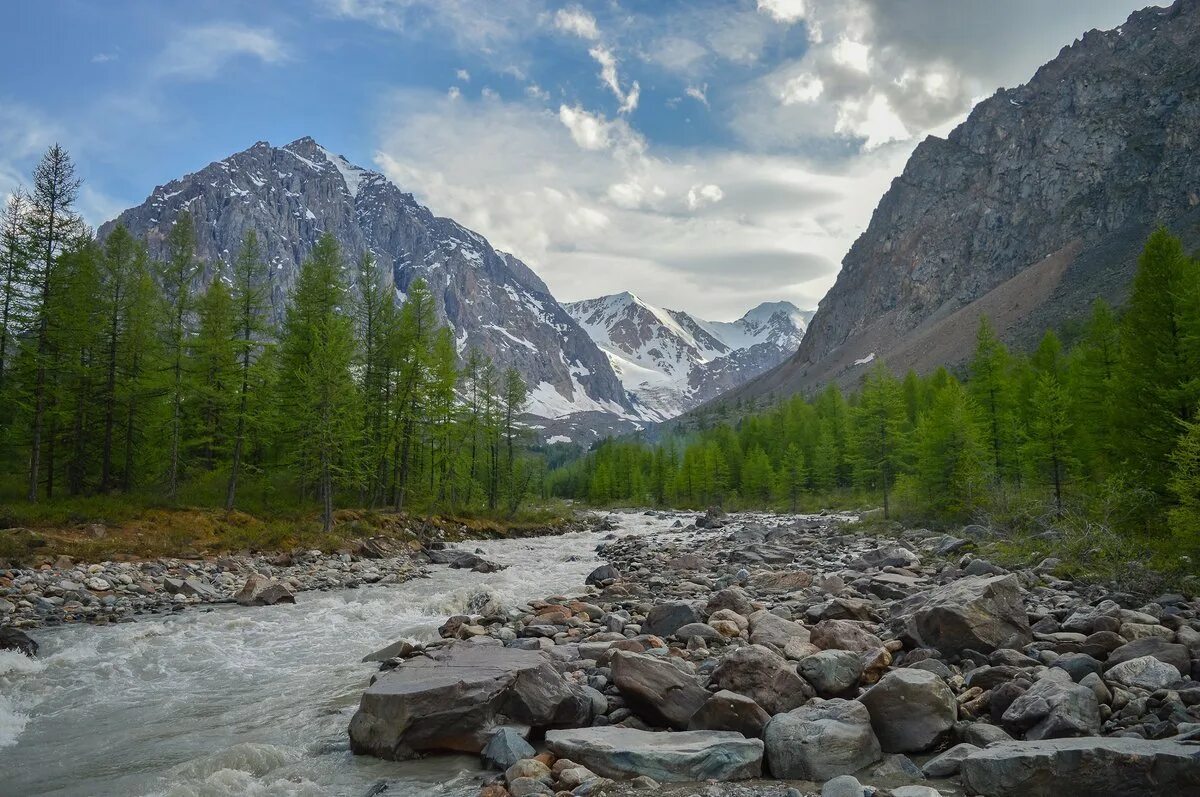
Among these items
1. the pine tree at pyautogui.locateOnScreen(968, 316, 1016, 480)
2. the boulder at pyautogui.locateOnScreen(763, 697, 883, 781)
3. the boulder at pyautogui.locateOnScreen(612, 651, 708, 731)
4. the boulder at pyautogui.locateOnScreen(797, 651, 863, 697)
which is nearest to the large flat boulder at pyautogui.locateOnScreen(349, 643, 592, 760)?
the boulder at pyautogui.locateOnScreen(612, 651, 708, 731)

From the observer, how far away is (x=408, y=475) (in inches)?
1523

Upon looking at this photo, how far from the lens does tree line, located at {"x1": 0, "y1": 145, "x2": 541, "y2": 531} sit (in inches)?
1027

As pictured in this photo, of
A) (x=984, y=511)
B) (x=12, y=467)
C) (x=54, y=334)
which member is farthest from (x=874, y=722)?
(x=12, y=467)

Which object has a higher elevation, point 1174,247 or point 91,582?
point 1174,247

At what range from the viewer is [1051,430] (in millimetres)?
29344

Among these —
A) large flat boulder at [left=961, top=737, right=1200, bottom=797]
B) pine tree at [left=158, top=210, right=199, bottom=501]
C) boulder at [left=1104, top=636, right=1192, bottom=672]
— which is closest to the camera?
large flat boulder at [left=961, top=737, right=1200, bottom=797]

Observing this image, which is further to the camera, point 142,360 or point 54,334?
point 142,360

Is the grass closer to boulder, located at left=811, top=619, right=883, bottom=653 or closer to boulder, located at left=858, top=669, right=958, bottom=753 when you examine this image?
boulder, located at left=811, top=619, right=883, bottom=653

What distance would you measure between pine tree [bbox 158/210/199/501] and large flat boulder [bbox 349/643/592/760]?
26.7 metres

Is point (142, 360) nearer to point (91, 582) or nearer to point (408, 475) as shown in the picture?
point (408, 475)

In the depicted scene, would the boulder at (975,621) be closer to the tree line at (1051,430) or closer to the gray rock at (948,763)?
the gray rock at (948,763)

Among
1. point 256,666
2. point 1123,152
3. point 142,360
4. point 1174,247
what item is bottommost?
point 256,666

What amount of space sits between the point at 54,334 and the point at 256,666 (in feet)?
73.4

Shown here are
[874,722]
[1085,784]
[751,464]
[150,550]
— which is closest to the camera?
[1085,784]
